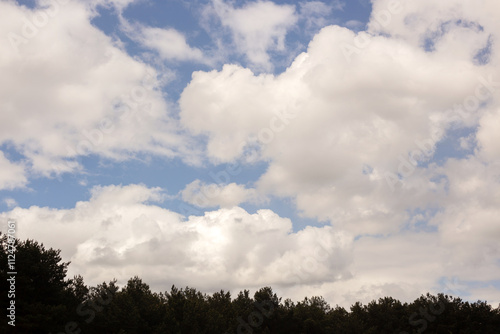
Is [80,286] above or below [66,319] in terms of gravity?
above

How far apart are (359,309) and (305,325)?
18496 millimetres

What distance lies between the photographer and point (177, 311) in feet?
240

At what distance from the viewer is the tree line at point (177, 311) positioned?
2080 inches

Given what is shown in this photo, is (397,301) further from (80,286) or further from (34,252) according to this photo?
(34,252)

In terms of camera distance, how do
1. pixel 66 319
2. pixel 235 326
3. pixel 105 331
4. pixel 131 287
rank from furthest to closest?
pixel 235 326
pixel 131 287
pixel 105 331
pixel 66 319

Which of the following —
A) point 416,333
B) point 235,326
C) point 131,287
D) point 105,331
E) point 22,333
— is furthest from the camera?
point 416,333

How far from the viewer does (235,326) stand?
8600cm

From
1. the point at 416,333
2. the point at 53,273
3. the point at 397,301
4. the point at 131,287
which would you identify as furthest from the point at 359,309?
the point at 53,273

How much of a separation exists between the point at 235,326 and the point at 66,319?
129 ft

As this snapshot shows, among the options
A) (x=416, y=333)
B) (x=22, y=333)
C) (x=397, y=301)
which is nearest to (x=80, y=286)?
(x=22, y=333)

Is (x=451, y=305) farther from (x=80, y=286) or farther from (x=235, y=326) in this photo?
(x=80, y=286)

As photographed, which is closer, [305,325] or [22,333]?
[22,333]

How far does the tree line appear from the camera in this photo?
52844 mm

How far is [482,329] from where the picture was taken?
94.9 meters
